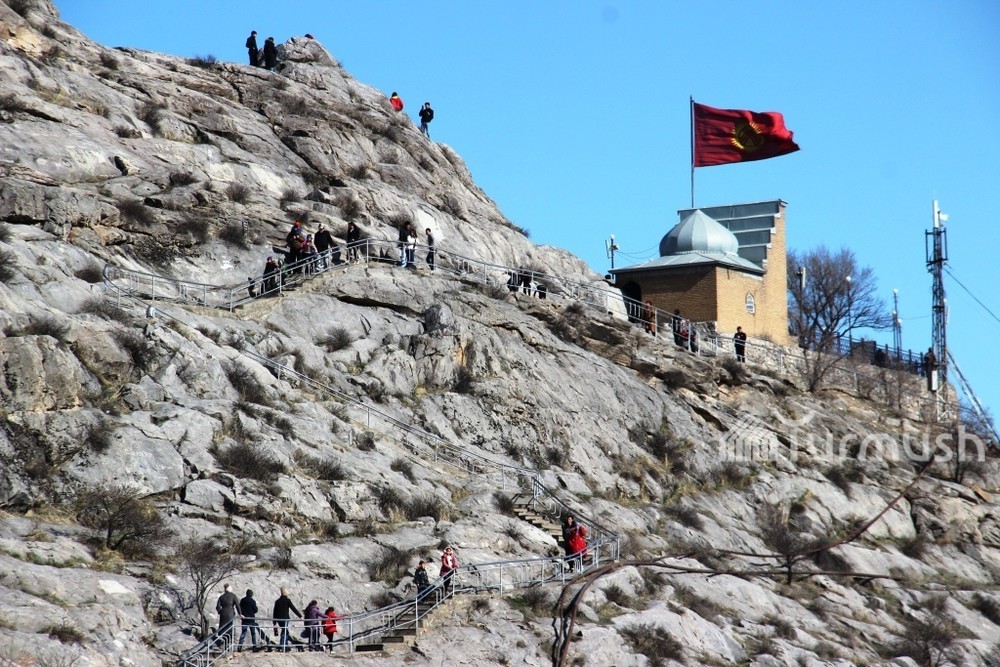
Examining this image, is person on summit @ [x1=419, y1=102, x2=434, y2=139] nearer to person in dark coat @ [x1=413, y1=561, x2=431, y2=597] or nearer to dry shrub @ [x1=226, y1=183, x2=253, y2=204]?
dry shrub @ [x1=226, y1=183, x2=253, y2=204]

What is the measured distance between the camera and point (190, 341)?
34.0 m

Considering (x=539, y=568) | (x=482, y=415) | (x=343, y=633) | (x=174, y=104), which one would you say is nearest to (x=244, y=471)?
(x=343, y=633)

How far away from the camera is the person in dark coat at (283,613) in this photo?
25.9 metres

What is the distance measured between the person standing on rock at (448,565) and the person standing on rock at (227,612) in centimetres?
524

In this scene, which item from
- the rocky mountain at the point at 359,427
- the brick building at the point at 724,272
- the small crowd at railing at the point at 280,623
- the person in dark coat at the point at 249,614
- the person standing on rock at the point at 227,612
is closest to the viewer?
the person standing on rock at the point at 227,612

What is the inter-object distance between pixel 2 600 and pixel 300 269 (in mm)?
19502

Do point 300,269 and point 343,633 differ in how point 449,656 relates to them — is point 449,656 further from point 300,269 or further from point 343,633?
point 300,269

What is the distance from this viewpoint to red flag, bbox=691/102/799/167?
57562 millimetres

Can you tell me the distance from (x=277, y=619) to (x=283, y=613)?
91cm

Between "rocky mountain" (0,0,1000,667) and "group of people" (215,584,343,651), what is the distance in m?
0.50

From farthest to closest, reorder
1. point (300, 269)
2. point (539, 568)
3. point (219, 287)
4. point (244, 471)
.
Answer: point (300, 269), point (219, 287), point (539, 568), point (244, 471)

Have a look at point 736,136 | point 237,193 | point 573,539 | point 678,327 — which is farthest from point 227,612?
point 736,136

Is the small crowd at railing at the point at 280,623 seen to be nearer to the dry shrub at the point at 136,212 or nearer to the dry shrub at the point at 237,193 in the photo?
the dry shrub at the point at 136,212

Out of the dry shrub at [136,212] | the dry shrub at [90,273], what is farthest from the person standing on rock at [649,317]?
the dry shrub at [90,273]
